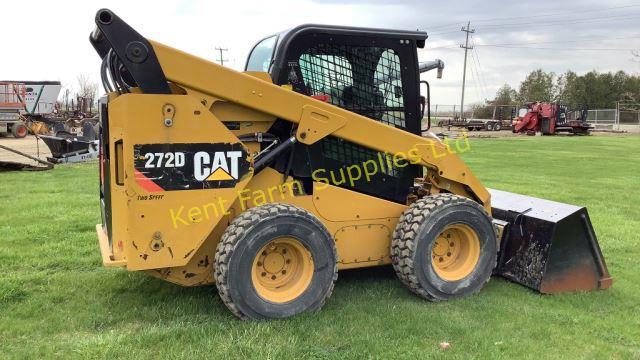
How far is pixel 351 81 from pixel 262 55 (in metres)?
0.86

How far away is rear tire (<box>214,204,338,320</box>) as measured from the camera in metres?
3.99

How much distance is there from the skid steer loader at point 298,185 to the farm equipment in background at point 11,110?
30011 mm

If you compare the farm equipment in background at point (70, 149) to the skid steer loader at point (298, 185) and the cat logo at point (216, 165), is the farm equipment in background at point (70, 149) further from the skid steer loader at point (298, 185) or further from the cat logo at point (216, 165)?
the cat logo at point (216, 165)

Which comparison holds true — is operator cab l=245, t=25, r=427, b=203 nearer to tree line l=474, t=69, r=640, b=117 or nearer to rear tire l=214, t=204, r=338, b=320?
rear tire l=214, t=204, r=338, b=320

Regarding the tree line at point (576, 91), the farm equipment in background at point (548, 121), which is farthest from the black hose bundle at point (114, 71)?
the tree line at point (576, 91)

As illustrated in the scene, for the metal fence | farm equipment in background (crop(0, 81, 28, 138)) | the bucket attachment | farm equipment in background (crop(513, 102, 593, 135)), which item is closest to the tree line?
the metal fence

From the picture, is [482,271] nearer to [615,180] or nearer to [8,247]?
[8,247]

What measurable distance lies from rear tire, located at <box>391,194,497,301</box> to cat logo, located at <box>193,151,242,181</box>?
60.1 inches

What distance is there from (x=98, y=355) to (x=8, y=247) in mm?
3377

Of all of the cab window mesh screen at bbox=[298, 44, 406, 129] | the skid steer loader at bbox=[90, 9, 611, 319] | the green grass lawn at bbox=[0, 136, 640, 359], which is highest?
the cab window mesh screen at bbox=[298, 44, 406, 129]

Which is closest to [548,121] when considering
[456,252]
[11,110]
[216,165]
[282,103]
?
[11,110]

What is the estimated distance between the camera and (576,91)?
72.1 metres

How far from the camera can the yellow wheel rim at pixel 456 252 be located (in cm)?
489

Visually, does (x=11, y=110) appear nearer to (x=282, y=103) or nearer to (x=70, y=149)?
(x=70, y=149)
